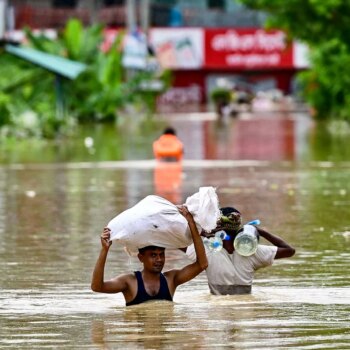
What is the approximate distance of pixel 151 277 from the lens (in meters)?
10.4

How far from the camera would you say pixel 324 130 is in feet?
148

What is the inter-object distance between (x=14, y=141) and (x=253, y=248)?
1101 inches

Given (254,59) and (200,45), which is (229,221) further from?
(254,59)

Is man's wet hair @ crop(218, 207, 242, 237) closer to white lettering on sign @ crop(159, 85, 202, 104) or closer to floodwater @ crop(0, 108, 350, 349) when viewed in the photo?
floodwater @ crop(0, 108, 350, 349)

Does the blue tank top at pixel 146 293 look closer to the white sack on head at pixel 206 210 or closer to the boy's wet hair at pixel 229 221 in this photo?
the white sack on head at pixel 206 210

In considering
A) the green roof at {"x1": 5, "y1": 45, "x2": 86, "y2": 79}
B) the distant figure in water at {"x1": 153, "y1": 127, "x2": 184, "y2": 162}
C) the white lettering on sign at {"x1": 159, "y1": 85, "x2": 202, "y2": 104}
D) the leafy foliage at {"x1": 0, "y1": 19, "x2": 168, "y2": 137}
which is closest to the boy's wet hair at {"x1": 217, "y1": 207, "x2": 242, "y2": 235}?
the distant figure in water at {"x1": 153, "y1": 127, "x2": 184, "y2": 162}

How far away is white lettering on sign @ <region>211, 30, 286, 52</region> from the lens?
255 ft

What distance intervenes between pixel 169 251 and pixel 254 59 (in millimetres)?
63781

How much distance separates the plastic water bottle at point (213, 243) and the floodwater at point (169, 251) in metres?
0.40

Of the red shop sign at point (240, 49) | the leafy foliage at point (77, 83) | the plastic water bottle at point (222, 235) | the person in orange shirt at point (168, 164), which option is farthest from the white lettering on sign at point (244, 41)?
the plastic water bottle at point (222, 235)

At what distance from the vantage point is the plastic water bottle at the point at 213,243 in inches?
426

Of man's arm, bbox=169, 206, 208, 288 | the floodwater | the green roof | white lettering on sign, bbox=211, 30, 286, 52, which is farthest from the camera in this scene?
white lettering on sign, bbox=211, 30, 286, 52

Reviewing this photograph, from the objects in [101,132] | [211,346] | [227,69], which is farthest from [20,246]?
[227,69]

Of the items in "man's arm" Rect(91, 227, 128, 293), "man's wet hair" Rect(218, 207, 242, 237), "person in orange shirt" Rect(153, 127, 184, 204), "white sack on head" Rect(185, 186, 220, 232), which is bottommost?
"person in orange shirt" Rect(153, 127, 184, 204)
